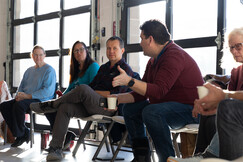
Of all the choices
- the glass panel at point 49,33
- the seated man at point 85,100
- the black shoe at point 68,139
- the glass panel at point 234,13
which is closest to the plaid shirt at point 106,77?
the seated man at point 85,100

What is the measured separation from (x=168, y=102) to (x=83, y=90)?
111cm

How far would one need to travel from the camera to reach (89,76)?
13.4ft

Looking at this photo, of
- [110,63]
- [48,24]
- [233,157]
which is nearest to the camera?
[233,157]

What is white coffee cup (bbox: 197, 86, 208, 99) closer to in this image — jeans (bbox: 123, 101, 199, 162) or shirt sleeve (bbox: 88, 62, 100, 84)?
jeans (bbox: 123, 101, 199, 162)

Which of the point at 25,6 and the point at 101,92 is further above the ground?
Answer: the point at 25,6

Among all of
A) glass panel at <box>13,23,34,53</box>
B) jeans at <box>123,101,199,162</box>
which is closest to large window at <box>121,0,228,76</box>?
jeans at <box>123,101,199,162</box>

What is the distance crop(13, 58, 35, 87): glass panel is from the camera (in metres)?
6.62

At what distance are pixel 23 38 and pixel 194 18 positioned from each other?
3.62 meters

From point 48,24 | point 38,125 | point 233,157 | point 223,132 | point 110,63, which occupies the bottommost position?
point 38,125

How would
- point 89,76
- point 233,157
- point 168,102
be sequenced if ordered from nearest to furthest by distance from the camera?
point 233,157 → point 168,102 → point 89,76

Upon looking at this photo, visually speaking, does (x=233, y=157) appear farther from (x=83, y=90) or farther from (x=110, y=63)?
(x=110, y=63)

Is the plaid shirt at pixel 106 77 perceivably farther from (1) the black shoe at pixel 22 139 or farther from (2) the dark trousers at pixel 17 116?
(1) the black shoe at pixel 22 139

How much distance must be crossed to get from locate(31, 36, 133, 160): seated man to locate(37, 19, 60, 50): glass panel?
98.9 inches

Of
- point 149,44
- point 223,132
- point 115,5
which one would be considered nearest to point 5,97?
point 115,5
